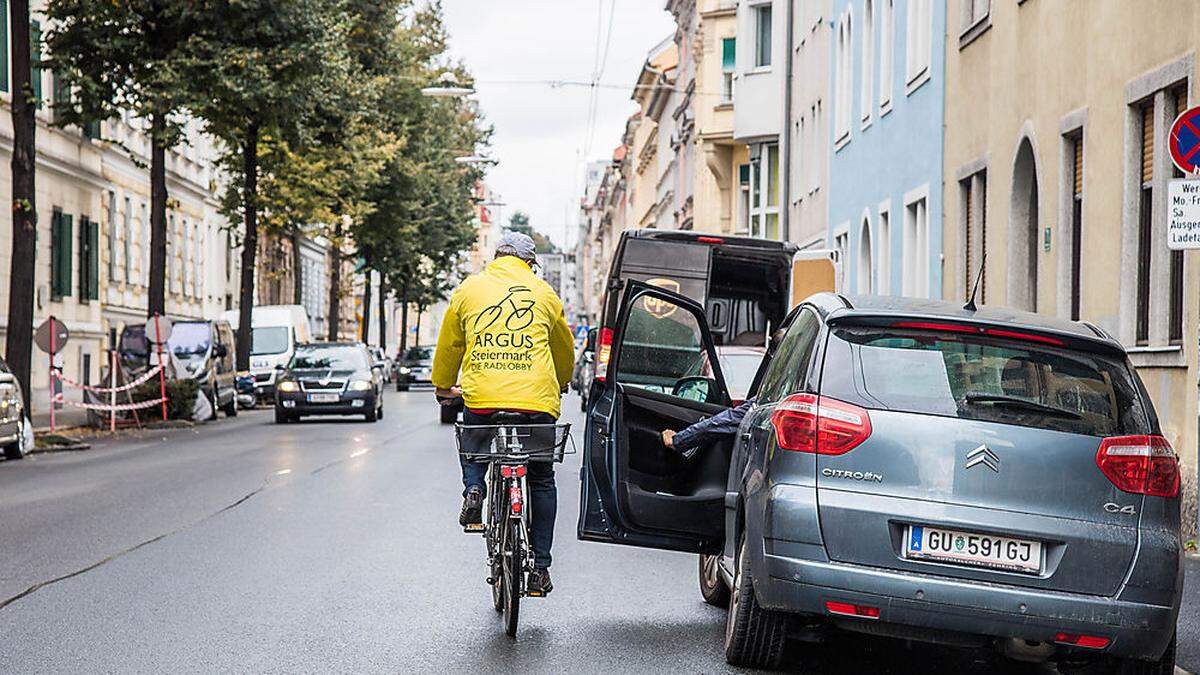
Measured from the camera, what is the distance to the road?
792cm

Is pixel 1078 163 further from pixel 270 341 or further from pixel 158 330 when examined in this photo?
pixel 270 341

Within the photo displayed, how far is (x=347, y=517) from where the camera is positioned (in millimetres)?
14141

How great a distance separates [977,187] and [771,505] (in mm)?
16107

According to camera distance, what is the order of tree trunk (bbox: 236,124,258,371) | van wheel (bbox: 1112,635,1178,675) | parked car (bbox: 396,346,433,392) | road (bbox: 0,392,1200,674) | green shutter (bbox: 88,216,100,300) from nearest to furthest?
van wheel (bbox: 1112,635,1178,675) → road (bbox: 0,392,1200,674) → tree trunk (bbox: 236,124,258,371) → green shutter (bbox: 88,216,100,300) → parked car (bbox: 396,346,433,392)

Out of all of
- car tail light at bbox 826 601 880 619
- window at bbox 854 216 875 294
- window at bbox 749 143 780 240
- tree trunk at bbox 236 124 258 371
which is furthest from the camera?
window at bbox 749 143 780 240

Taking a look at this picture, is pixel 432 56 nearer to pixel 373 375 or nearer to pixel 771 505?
pixel 373 375

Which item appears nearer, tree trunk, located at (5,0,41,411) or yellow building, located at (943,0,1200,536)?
yellow building, located at (943,0,1200,536)

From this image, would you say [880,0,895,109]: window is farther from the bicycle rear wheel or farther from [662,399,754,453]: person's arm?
the bicycle rear wheel

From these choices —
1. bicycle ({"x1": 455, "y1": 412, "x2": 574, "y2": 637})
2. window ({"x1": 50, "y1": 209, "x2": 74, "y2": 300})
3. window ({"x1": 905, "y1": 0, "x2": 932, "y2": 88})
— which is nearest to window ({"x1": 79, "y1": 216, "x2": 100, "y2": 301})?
window ({"x1": 50, "y1": 209, "x2": 74, "y2": 300})

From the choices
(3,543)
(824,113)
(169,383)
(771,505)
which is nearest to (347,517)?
(3,543)

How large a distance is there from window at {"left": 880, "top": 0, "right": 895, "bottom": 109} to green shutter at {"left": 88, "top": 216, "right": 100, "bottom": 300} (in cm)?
2266

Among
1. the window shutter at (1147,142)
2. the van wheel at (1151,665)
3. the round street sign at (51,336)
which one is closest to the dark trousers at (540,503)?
the van wheel at (1151,665)

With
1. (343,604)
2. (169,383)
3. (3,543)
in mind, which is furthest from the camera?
(169,383)

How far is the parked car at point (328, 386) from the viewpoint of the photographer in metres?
33.5
